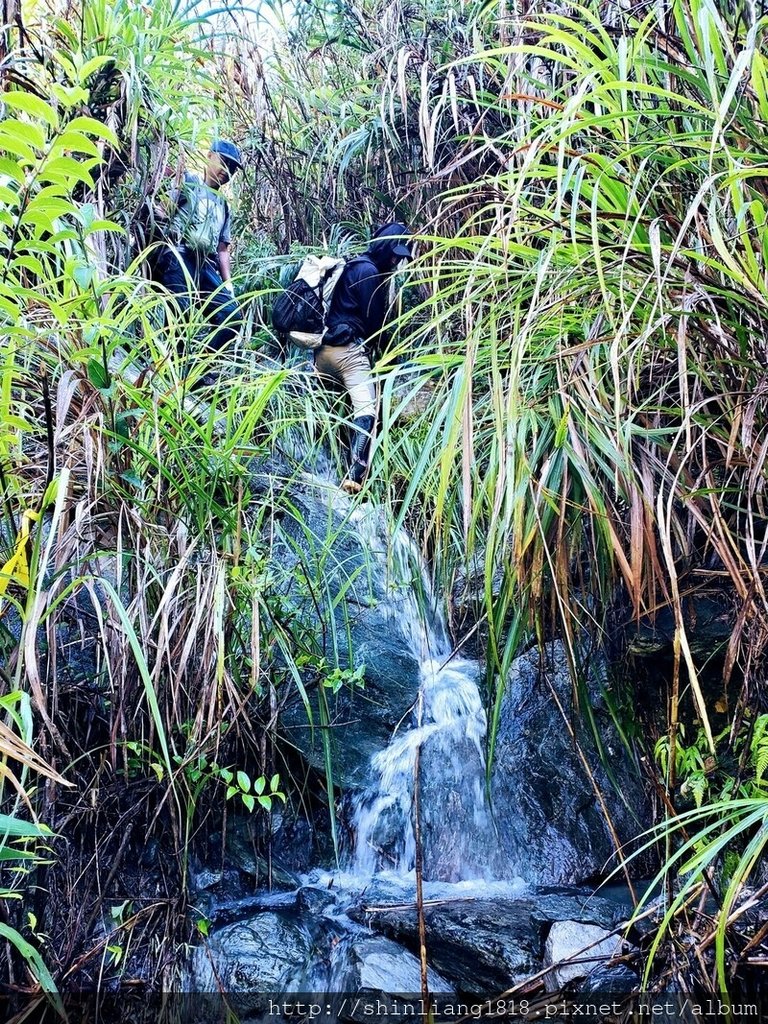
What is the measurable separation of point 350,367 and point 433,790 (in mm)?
1886

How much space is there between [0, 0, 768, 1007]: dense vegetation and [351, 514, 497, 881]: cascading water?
1.12 feet

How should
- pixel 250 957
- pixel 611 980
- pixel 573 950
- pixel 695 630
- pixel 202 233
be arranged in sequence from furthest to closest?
pixel 202 233 < pixel 695 630 < pixel 250 957 < pixel 573 950 < pixel 611 980

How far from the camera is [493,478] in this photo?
1.83m

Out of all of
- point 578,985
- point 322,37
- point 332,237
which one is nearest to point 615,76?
point 578,985

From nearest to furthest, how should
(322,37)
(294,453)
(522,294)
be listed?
1. (522,294)
2. (294,453)
3. (322,37)

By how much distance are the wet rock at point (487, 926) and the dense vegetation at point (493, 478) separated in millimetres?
313

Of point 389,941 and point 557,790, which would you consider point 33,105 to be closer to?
point 389,941

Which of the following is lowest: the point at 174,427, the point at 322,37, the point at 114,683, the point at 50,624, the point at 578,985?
the point at 578,985

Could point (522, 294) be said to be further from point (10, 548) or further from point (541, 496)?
point (10, 548)

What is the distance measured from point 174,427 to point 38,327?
0.45m

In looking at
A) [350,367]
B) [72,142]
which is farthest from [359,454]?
[72,142]

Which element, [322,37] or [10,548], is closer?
[10,548]

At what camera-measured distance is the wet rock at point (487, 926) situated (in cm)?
199

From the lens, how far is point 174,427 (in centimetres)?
215
